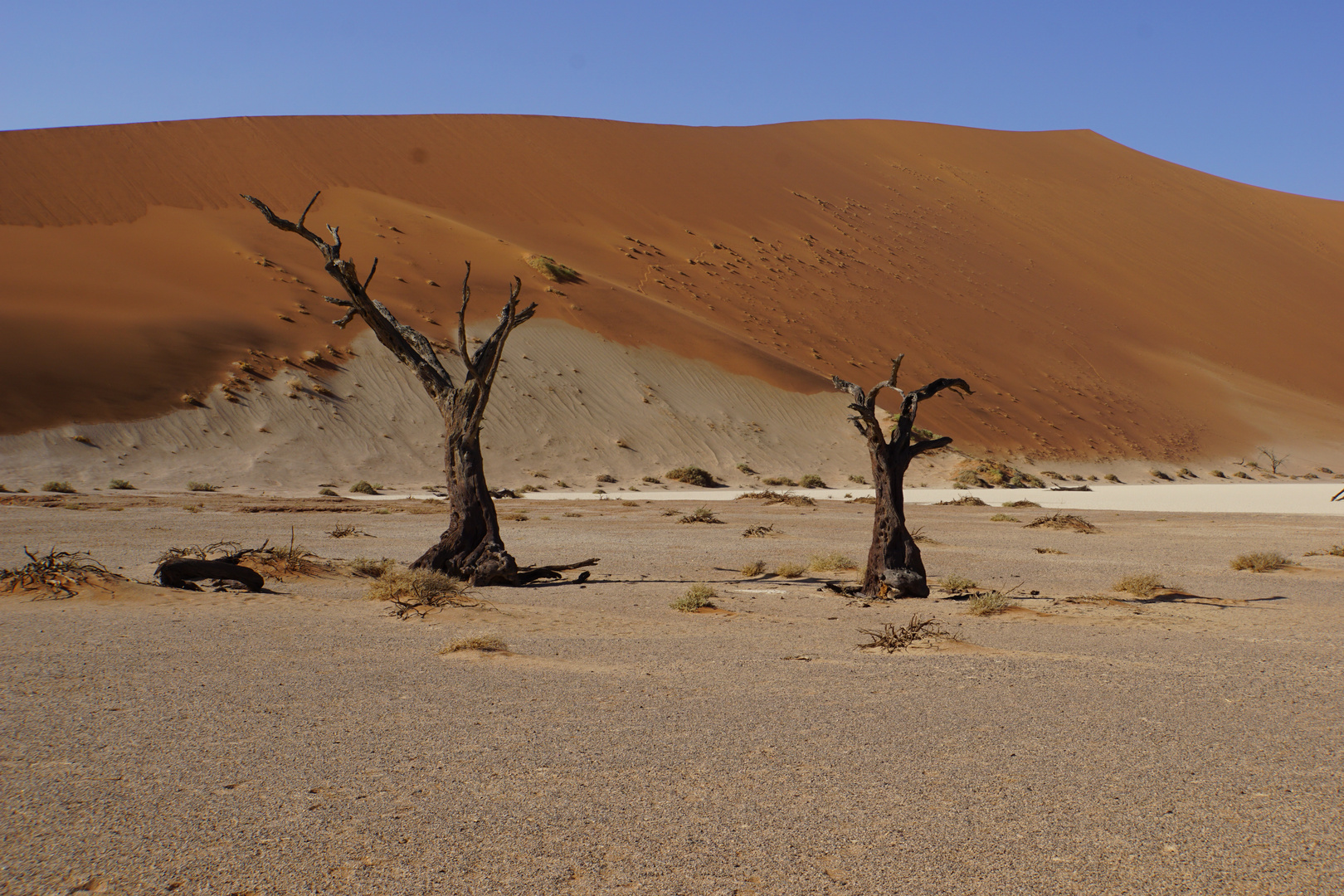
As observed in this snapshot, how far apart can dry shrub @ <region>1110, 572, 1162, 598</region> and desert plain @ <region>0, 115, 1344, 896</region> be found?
6 centimetres

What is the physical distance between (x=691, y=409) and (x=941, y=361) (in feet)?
55.6

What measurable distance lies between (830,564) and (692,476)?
23.3m

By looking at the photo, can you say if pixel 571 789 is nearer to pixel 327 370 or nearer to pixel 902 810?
pixel 902 810

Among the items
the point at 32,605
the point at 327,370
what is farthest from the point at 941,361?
the point at 32,605

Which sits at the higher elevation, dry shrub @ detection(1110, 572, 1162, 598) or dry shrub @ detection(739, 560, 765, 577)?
dry shrub @ detection(1110, 572, 1162, 598)

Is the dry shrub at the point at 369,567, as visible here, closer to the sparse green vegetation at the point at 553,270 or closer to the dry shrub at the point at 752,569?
the dry shrub at the point at 752,569

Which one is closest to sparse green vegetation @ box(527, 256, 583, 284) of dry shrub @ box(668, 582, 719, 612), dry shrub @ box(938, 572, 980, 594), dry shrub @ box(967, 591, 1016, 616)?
dry shrub @ box(938, 572, 980, 594)

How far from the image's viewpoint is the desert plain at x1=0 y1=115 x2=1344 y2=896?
405cm

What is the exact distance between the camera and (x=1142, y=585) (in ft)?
38.4

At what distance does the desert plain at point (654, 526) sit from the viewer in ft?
13.3

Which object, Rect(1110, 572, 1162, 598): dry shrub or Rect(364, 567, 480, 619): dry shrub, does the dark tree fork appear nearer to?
Rect(364, 567, 480, 619): dry shrub

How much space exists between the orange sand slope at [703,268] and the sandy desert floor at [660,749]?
28836 millimetres

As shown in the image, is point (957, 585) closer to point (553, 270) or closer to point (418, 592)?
point (418, 592)

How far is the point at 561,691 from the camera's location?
21.1 feet
